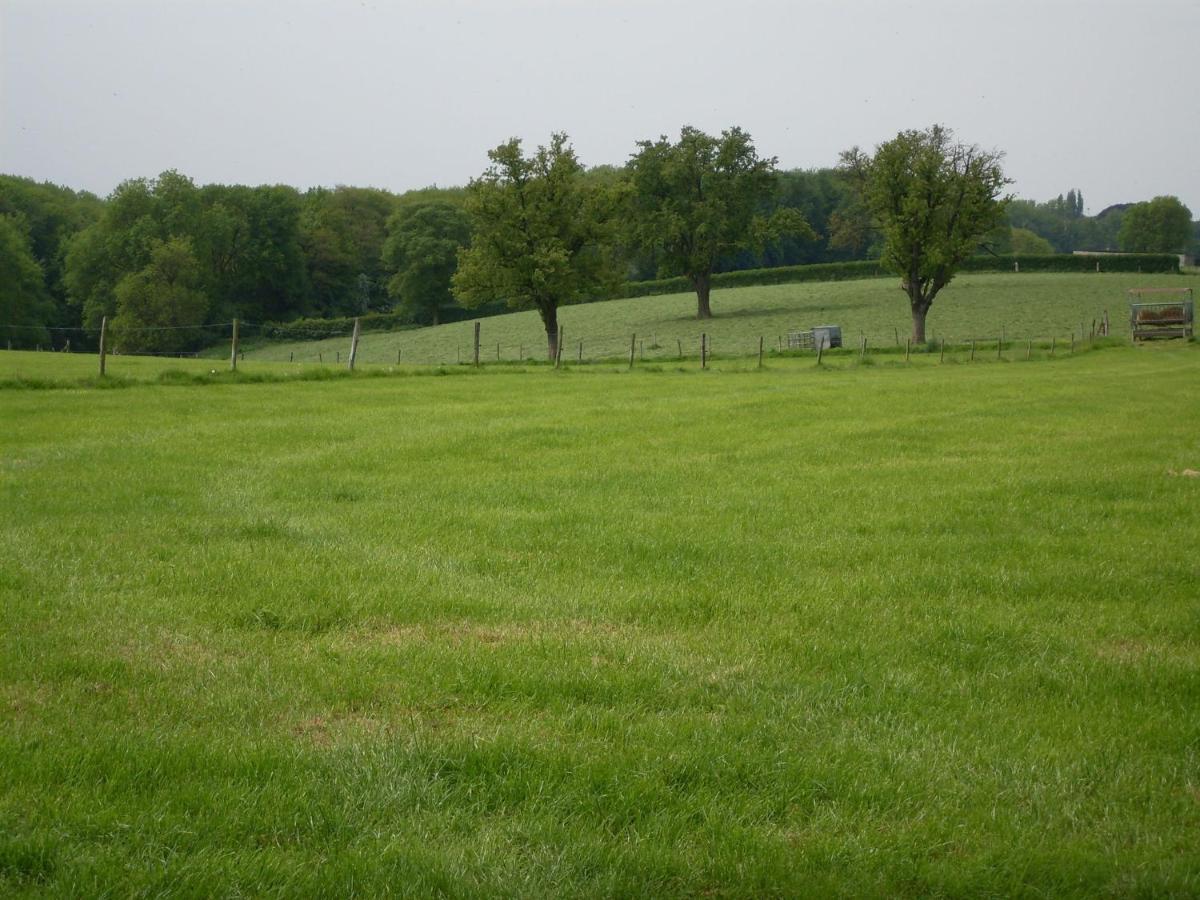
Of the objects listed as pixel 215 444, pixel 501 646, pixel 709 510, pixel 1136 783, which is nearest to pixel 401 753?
pixel 501 646

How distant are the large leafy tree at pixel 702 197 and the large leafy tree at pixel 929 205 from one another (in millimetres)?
12591

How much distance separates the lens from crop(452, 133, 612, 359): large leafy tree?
66062 mm

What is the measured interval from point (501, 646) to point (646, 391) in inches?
1019

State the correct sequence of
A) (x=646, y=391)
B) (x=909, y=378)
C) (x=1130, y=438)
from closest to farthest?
(x=1130, y=438), (x=646, y=391), (x=909, y=378)

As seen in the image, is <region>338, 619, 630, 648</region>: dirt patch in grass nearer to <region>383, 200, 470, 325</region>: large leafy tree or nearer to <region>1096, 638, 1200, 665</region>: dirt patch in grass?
<region>1096, 638, 1200, 665</region>: dirt patch in grass

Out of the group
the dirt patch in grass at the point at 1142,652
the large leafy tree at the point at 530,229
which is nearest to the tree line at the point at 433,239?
the large leafy tree at the point at 530,229

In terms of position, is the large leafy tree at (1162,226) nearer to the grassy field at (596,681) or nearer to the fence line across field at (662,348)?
the fence line across field at (662,348)

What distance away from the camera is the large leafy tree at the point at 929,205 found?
232ft

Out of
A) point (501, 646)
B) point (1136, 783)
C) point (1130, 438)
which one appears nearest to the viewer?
point (1136, 783)

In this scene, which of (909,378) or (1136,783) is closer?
(1136,783)

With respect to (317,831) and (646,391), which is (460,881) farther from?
(646,391)

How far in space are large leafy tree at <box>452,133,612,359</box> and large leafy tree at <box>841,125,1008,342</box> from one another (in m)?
19.3

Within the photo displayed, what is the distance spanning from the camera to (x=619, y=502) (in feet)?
43.0

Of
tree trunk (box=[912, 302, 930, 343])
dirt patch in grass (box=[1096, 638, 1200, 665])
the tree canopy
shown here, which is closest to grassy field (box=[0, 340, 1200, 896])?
dirt patch in grass (box=[1096, 638, 1200, 665])
